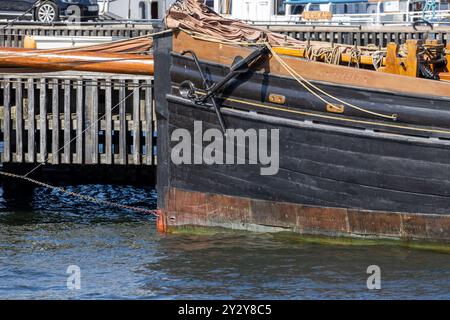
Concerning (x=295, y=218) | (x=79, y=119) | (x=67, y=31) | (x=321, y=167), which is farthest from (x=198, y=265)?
(x=67, y=31)

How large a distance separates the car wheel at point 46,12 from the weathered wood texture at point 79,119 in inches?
406

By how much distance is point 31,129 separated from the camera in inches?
649

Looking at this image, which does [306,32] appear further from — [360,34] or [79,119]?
[79,119]

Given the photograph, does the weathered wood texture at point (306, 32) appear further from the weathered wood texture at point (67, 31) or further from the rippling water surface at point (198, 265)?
the rippling water surface at point (198, 265)

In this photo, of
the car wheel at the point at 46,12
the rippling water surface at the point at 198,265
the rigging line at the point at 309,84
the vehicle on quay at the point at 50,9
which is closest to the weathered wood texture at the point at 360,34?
the vehicle on quay at the point at 50,9

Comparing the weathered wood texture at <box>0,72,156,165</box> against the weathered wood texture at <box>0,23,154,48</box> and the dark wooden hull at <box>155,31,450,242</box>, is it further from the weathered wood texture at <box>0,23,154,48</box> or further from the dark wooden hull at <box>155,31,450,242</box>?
the weathered wood texture at <box>0,23,154,48</box>

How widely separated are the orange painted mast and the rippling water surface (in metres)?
2.22

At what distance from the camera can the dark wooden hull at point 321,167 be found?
1273 cm

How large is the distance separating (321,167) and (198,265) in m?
1.94

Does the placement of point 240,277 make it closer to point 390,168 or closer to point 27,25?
point 390,168

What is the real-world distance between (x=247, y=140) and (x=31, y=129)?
14.5 ft

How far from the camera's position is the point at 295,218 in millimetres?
13570

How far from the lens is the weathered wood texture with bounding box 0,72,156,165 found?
1636cm

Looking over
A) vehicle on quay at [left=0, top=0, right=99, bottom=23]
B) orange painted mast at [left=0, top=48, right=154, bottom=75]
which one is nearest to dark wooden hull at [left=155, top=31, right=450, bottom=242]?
orange painted mast at [left=0, top=48, right=154, bottom=75]
